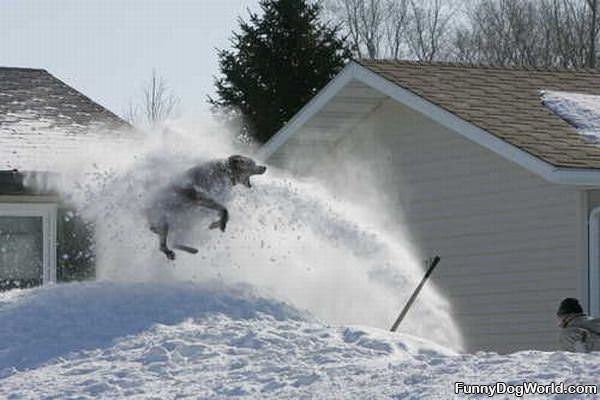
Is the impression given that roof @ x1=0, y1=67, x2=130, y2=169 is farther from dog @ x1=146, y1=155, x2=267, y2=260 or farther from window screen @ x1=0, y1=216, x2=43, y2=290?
dog @ x1=146, y1=155, x2=267, y2=260

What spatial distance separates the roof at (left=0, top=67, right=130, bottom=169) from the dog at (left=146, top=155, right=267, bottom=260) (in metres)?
5.83

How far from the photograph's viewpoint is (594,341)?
48.5ft

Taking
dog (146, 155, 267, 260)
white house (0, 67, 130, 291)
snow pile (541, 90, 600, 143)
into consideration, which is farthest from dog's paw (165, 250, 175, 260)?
white house (0, 67, 130, 291)

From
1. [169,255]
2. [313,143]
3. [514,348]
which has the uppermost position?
[313,143]

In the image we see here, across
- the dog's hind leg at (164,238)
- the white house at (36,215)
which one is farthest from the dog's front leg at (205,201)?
the white house at (36,215)

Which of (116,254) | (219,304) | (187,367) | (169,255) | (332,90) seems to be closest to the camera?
(187,367)

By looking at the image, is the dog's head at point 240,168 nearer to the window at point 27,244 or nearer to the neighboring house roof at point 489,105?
the neighboring house roof at point 489,105

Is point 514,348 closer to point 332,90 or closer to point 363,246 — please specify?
point 363,246

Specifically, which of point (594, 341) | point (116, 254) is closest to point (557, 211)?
point (594, 341)

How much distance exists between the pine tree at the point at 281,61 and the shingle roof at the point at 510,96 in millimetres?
14292

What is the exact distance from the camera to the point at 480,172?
19.4 meters

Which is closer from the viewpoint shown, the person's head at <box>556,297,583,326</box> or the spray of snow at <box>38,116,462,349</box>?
the person's head at <box>556,297,583,326</box>

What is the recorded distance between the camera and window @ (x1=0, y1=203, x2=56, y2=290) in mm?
22438

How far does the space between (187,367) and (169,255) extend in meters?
3.88
